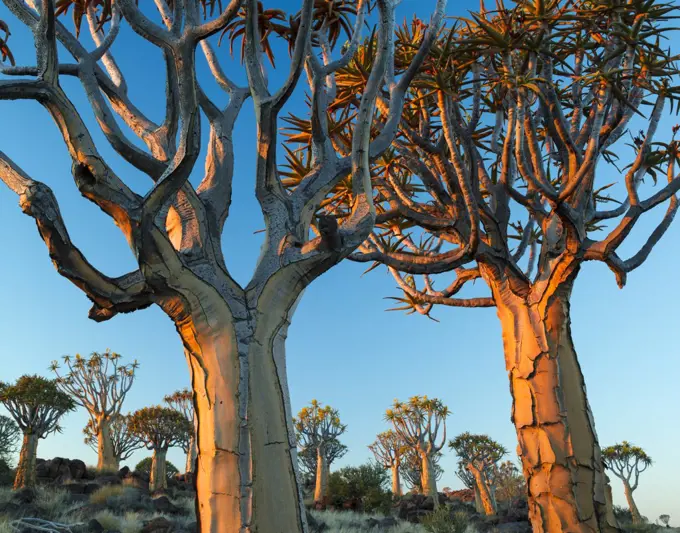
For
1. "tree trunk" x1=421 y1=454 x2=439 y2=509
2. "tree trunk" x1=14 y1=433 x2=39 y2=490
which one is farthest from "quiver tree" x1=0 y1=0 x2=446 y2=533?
"tree trunk" x1=421 y1=454 x2=439 y2=509

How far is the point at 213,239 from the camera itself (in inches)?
200

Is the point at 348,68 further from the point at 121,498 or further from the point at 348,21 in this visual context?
the point at 121,498

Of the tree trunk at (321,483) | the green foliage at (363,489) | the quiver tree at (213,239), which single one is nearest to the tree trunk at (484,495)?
the green foliage at (363,489)

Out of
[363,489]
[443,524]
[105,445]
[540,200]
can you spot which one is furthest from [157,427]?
[540,200]

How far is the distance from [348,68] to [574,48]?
3.24 m

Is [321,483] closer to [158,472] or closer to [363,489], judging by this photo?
[363,489]

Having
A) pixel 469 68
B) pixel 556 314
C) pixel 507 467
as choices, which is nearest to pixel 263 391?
pixel 556 314

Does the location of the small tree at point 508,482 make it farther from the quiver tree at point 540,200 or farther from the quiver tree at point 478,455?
the quiver tree at point 540,200

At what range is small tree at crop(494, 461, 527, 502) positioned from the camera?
33875 mm

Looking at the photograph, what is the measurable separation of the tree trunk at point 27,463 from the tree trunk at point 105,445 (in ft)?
19.9

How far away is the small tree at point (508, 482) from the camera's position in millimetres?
33875

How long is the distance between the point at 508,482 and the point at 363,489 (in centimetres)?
1808

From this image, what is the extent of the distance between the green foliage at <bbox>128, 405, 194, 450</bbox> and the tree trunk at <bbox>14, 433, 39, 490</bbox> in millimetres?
3859

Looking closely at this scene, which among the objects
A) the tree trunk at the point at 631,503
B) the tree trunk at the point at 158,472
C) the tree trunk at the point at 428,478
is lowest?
the tree trunk at the point at 631,503
